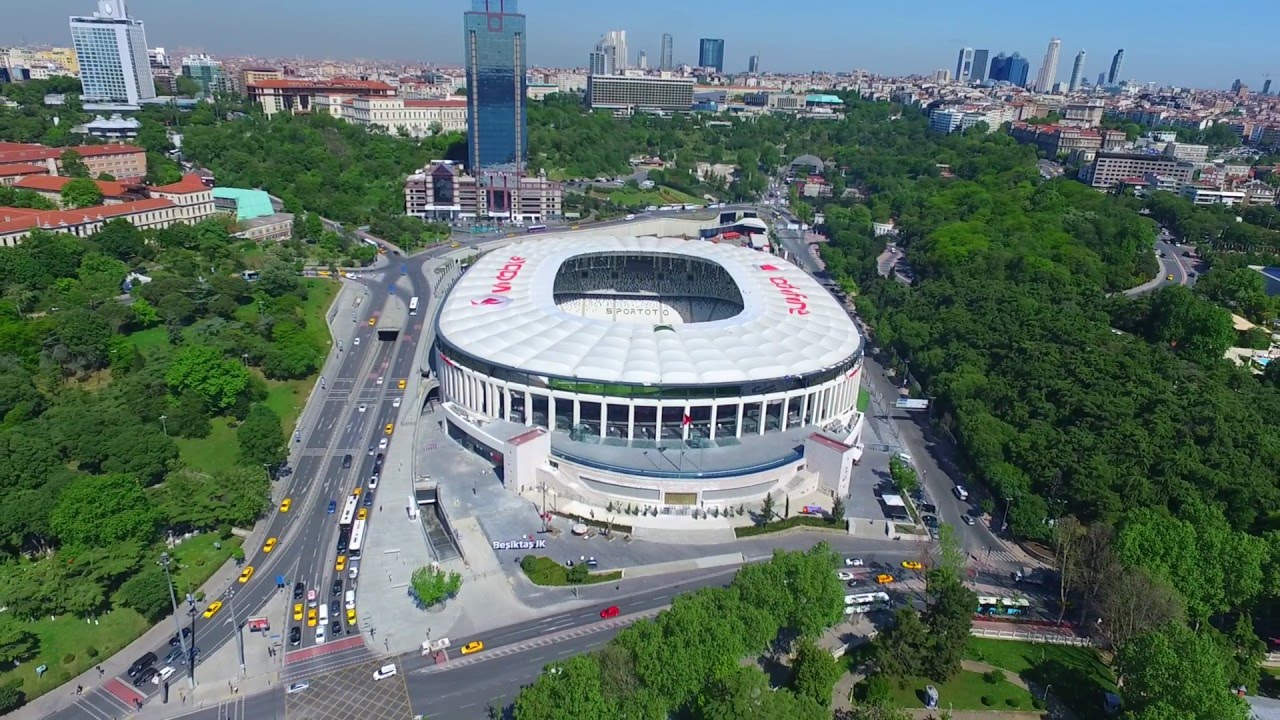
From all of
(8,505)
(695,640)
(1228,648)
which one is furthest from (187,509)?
(1228,648)

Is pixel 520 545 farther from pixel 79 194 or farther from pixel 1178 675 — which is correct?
pixel 79 194

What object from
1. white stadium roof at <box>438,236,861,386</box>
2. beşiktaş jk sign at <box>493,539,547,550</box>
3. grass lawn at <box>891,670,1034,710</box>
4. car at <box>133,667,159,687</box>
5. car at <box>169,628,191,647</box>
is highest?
white stadium roof at <box>438,236,861,386</box>

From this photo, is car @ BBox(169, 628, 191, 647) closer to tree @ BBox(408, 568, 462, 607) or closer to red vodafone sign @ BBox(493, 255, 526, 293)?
tree @ BBox(408, 568, 462, 607)

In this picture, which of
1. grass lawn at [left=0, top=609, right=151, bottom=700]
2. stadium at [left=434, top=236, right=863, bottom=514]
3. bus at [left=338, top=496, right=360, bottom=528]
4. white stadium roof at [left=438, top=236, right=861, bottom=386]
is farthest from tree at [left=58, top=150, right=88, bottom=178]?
grass lawn at [left=0, top=609, right=151, bottom=700]

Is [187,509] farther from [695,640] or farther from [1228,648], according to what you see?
[1228,648]

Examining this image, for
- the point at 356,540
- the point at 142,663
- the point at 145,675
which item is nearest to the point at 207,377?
the point at 356,540

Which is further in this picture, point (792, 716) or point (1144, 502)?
point (1144, 502)
